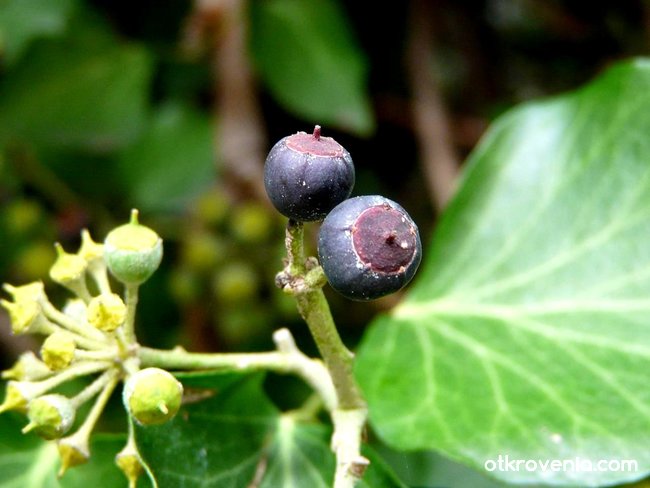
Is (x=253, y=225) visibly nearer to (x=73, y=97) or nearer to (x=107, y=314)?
(x=73, y=97)

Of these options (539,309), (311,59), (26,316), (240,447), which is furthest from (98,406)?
(311,59)

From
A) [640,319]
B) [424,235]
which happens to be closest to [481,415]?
[640,319]

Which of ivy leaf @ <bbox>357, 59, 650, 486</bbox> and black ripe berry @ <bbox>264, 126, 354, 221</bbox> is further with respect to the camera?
ivy leaf @ <bbox>357, 59, 650, 486</bbox>

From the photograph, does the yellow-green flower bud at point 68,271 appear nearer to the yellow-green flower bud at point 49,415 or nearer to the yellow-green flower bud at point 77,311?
the yellow-green flower bud at point 77,311

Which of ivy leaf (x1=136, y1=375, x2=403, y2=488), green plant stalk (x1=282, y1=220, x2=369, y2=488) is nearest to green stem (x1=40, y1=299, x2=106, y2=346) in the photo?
ivy leaf (x1=136, y1=375, x2=403, y2=488)

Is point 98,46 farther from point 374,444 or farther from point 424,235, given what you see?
point 374,444

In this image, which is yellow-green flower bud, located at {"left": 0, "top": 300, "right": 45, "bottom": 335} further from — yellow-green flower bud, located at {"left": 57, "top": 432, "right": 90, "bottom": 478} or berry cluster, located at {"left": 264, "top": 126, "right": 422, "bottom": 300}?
berry cluster, located at {"left": 264, "top": 126, "right": 422, "bottom": 300}
